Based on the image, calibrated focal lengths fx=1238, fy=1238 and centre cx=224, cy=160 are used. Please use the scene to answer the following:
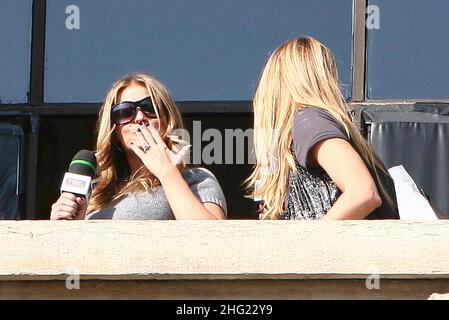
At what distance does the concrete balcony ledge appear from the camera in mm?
2734

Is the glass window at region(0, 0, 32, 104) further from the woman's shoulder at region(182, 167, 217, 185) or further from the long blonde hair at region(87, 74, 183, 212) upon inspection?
the woman's shoulder at region(182, 167, 217, 185)

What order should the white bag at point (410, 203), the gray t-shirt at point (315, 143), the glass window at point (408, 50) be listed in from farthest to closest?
the glass window at point (408, 50)
the white bag at point (410, 203)
the gray t-shirt at point (315, 143)

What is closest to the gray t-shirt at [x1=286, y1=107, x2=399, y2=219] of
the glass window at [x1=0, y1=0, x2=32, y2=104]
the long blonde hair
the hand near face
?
the hand near face

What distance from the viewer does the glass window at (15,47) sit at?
5613 mm

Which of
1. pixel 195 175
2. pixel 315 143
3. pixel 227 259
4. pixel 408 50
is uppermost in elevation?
pixel 408 50

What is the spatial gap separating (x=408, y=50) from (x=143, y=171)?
215 cm

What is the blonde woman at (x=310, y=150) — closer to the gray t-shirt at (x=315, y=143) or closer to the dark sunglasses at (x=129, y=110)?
the gray t-shirt at (x=315, y=143)

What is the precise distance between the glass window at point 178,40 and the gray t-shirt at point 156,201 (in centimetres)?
205

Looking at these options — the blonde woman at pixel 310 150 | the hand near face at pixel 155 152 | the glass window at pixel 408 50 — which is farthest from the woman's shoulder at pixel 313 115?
the glass window at pixel 408 50

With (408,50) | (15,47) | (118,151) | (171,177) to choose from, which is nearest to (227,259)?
(171,177)

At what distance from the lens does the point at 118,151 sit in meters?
3.69

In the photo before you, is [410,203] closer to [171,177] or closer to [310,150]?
[310,150]
